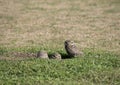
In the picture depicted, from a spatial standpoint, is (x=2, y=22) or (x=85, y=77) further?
(x=2, y=22)

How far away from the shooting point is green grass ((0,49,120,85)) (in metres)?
7.21

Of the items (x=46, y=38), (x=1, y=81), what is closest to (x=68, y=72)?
(x=1, y=81)

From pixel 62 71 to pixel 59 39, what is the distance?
409 cm

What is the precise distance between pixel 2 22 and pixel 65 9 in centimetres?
458

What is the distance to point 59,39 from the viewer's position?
11.7 meters

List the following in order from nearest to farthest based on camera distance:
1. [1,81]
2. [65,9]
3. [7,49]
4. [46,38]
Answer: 1. [1,81]
2. [7,49]
3. [46,38]
4. [65,9]

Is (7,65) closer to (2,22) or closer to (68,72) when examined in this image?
(68,72)

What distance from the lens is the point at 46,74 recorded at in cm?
756

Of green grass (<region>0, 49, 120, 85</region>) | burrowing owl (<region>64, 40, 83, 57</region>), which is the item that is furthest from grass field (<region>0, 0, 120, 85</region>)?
burrowing owl (<region>64, 40, 83, 57</region>)

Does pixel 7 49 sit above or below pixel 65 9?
below

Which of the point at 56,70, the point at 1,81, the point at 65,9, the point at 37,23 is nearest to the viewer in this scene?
the point at 1,81

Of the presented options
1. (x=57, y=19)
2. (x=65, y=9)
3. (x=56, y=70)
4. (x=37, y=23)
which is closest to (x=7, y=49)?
(x=56, y=70)

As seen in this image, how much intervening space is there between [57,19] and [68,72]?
806cm

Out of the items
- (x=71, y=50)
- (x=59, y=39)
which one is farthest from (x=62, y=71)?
(x=59, y=39)
